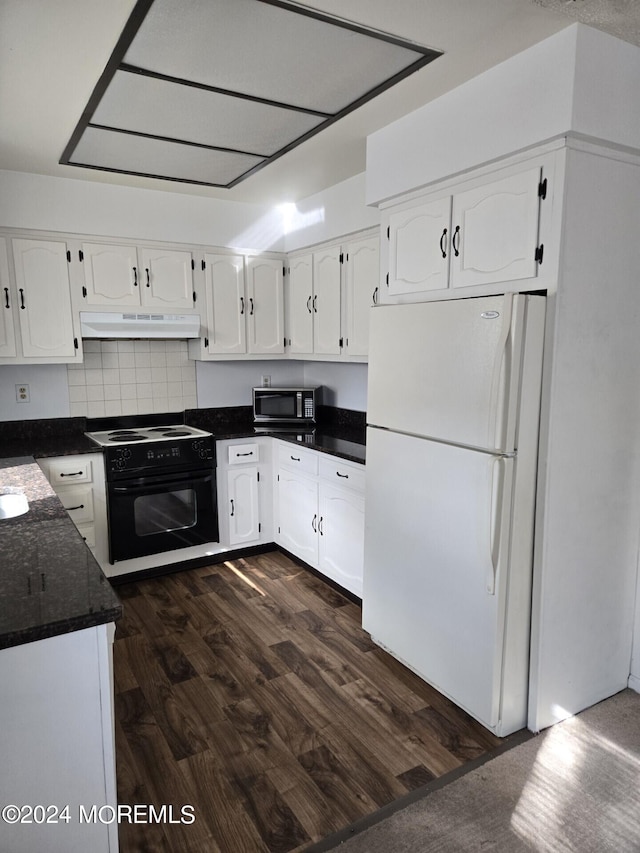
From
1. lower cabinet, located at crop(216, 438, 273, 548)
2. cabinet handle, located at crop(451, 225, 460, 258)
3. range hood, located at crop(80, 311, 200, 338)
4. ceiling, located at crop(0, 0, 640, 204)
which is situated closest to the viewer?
ceiling, located at crop(0, 0, 640, 204)

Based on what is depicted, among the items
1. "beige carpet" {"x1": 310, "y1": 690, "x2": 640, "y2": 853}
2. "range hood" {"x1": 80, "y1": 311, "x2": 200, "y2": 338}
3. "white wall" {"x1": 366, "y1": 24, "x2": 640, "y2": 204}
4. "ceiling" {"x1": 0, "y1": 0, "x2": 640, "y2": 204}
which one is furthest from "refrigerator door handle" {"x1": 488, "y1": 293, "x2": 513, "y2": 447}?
"range hood" {"x1": 80, "y1": 311, "x2": 200, "y2": 338}

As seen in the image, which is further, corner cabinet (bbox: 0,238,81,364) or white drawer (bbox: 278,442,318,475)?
white drawer (bbox: 278,442,318,475)

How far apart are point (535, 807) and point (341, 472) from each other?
5.75 feet

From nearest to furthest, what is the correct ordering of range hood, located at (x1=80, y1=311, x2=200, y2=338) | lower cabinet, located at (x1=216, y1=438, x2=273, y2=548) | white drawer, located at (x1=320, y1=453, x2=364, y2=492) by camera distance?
white drawer, located at (x1=320, y1=453, x2=364, y2=492) → range hood, located at (x1=80, y1=311, x2=200, y2=338) → lower cabinet, located at (x1=216, y1=438, x2=273, y2=548)

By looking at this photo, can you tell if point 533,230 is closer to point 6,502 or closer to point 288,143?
point 288,143

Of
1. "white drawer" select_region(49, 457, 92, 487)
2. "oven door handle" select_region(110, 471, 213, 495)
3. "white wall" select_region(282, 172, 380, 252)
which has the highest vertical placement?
"white wall" select_region(282, 172, 380, 252)

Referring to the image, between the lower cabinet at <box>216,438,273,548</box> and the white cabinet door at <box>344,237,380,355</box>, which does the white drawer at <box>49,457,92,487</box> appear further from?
the white cabinet door at <box>344,237,380,355</box>

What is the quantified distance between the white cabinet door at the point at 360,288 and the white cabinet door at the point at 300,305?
435mm

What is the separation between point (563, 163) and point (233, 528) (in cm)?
286

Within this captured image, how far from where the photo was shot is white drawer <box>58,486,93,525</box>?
326 cm

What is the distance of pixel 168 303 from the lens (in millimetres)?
3699

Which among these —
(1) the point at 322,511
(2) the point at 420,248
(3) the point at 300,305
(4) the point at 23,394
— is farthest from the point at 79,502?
(2) the point at 420,248

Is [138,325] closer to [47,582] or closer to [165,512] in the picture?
[165,512]

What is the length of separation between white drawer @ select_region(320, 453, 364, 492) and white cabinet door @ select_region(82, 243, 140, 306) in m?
1.59
